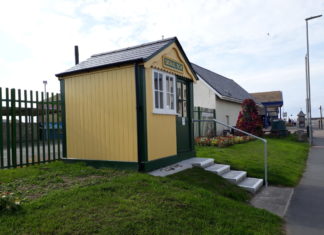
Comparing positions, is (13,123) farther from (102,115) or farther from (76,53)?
(76,53)

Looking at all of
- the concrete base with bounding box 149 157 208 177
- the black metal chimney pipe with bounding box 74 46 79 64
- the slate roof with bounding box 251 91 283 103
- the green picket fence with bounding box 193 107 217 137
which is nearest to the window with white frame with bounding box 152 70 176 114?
the concrete base with bounding box 149 157 208 177

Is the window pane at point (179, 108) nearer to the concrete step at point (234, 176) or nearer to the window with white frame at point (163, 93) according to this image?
the window with white frame at point (163, 93)

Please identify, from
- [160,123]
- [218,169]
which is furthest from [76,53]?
[218,169]

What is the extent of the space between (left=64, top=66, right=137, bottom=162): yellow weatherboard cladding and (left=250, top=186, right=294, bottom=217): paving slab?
9.46 feet

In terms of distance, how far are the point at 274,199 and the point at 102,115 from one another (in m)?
4.46

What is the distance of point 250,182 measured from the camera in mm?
6727

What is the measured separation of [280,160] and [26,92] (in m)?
8.74

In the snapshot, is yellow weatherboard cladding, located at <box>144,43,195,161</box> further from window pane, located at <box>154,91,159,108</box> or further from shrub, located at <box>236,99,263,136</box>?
shrub, located at <box>236,99,263,136</box>

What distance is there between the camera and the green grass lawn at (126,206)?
11.1 ft

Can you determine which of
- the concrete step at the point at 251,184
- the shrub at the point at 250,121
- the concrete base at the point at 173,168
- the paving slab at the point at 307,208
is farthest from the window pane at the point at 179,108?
the shrub at the point at 250,121

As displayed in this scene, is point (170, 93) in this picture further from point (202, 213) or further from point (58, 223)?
point (58, 223)

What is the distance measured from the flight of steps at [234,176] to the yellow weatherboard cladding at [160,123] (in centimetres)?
91

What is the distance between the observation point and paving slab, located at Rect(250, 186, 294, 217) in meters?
5.18

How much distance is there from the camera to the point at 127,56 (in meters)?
6.84
